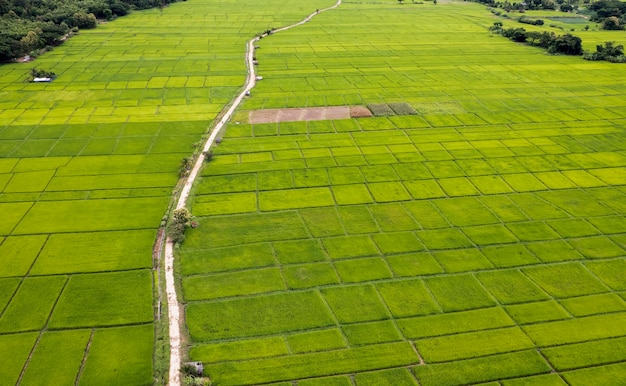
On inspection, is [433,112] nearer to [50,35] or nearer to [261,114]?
[261,114]

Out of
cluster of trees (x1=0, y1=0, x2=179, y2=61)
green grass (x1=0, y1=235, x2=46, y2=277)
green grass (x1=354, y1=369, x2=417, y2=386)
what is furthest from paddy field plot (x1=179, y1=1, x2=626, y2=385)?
cluster of trees (x1=0, y1=0, x2=179, y2=61)

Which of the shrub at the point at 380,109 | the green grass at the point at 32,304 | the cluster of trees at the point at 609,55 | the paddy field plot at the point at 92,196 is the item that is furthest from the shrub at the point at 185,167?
the cluster of trees at the point at 609,55

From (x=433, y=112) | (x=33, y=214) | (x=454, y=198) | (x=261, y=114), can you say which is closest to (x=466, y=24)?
(x=433, y=112)

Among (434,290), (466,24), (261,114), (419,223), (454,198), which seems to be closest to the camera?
(434,290)

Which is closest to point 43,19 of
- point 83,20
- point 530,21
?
point 83,20

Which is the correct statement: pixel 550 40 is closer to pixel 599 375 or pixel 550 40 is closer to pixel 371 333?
pixel 599 375
